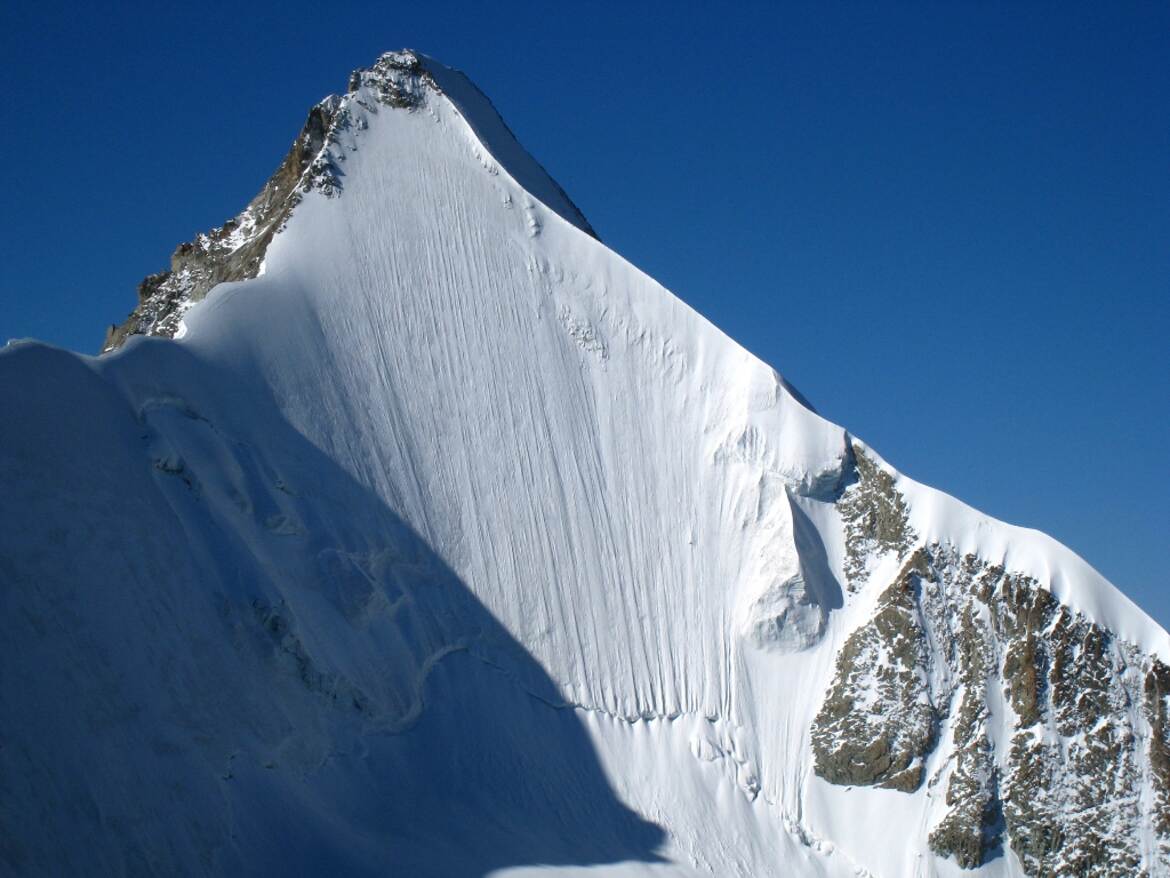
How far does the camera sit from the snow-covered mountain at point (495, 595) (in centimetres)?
2233

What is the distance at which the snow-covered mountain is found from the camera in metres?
22.3

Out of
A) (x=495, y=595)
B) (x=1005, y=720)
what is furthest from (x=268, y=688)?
(x=1005, y=720)

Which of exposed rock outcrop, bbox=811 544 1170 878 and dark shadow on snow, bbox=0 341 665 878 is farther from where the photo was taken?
exposed rock outcrop, bbox=811 544 1170 878

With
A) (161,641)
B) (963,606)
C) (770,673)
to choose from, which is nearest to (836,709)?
(770,673)

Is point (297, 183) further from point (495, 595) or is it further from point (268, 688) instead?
point (268, 688)

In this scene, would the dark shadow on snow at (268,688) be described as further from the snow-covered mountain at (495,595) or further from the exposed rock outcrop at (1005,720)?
→ the exposed rock outcrop at (1005,720)

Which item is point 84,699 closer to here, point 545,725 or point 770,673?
point 545,725

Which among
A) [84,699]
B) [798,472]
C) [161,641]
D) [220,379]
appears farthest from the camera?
[798,472]

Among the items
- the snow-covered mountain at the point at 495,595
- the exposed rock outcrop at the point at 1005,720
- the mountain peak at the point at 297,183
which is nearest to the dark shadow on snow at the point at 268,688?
the snow-covered mountain at the point at 495,595

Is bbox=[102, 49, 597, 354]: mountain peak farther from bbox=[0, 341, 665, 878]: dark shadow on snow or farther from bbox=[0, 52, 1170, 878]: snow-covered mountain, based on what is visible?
bbox=[0, 341, 665, 878]: dark shadow on snow

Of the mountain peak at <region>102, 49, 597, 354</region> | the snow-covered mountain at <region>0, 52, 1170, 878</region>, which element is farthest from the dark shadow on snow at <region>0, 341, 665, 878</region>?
the mountain peak at <region>102, 49, 597, 354</region>

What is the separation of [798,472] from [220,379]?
14.4 metres

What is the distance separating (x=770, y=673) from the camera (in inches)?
1241

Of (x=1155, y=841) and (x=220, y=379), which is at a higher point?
(x=220, y=379)
